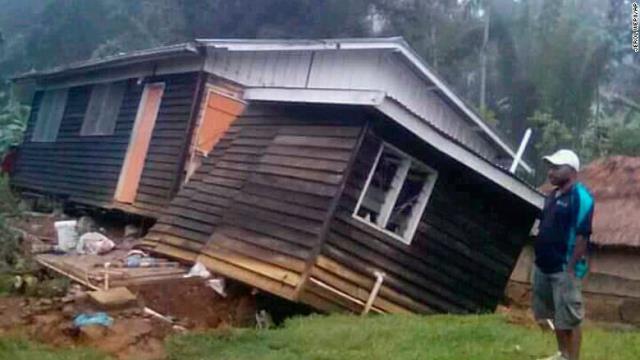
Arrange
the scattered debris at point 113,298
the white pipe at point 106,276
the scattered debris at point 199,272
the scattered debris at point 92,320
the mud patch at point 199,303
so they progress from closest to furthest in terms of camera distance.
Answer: the scattered debris at point 92,320 < the scattered debris at point 113,298 < the white pipe at point 106,276 < the mud patch at point 199,303 < the scattered debris at point 199,272

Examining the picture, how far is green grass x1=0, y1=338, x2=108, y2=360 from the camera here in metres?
6.47

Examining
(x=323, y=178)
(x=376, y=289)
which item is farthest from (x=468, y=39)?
(x=376, y=289)

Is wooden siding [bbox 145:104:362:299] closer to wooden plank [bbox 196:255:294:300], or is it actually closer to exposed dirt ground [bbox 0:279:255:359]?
wooden plank [bbox 196:255:294:300]

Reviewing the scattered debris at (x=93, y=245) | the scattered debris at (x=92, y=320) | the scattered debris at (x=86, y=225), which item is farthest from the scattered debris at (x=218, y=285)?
the scattered debris at (x=86, y=225)

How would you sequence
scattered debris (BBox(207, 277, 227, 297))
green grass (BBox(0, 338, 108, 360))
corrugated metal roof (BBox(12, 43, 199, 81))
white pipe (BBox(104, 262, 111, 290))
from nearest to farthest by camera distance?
1. green grass (BBox(0, 338, 108, 360))
2. white pipe (BBox(104, 262, 111, 290))
3. scattered debris (BBox(207, 277, 227, 297))
4. corrugated metal roof (BBox(12, 43, 199, 81))

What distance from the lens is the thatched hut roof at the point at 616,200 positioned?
44.5ft

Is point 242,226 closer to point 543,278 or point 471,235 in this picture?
point 471,235

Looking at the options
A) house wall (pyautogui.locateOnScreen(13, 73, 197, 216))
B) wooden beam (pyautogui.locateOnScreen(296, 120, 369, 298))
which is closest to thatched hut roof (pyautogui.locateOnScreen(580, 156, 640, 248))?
wooden beam (pyautogui.locateOnScreen(296, 120, 369, 298))

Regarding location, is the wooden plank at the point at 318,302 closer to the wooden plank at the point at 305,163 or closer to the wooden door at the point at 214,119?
the wooden plank at the point at 305,163

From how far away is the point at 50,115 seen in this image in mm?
19531

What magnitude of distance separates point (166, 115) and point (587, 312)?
28.8 ft

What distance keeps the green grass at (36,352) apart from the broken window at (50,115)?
12.7 meters

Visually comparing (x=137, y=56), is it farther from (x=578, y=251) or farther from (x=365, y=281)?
(x=578, y=251)

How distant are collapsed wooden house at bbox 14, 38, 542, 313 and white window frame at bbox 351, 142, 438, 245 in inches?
0.8
